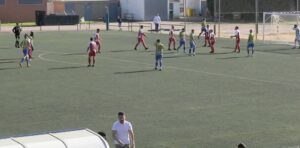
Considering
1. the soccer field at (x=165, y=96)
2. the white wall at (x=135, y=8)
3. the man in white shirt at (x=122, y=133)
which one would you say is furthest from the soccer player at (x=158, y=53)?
the white wall at (x=135, y=8)

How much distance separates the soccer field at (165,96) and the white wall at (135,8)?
133 feet

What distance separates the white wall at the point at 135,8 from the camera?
270ft

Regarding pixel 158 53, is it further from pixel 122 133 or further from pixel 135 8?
pixel 135 8

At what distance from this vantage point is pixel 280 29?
6156 centimetres

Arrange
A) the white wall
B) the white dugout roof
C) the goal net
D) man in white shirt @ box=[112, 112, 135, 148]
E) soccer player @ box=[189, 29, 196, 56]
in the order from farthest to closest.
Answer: the white wall
the goal net
soccer player @ box=[189, 29, 196, 56]
man in white shirt @ box=[112, 112, 135, 148]
the white dugout roof

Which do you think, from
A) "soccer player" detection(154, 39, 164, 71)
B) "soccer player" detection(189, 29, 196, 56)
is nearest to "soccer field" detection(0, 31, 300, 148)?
"soccer player" detection(154, 39, 164, 71)

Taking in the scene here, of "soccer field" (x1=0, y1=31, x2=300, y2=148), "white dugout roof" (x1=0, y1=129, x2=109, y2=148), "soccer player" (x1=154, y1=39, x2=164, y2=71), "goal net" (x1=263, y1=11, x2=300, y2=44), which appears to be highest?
"goal net" (x1=263, y1=11, x2=300, y2=44)

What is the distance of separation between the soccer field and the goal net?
10.5 metres

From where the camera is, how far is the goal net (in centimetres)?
5269

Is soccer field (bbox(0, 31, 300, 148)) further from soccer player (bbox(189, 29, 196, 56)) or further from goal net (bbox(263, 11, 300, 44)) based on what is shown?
goal net (bbox(263, 11, 300, 44))

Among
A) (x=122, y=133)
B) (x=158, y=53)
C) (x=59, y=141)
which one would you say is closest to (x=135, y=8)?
(x=158, y=53)

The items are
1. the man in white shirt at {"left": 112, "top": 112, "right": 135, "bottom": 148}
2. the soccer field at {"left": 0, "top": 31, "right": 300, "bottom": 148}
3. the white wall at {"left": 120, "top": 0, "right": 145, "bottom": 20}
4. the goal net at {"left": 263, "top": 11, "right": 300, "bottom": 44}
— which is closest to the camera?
the man in white shirt at {"left": 112, "top": 112, "right": 135, "bottom": 148}

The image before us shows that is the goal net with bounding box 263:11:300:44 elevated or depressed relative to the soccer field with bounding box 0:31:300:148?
elevated

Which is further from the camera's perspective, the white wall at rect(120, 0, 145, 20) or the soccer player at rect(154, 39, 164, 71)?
the white wall at rect(120, 0, 145, 20)
